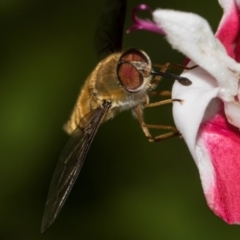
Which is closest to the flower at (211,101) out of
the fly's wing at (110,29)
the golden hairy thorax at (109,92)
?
the golden hairy thorax at (109,92)

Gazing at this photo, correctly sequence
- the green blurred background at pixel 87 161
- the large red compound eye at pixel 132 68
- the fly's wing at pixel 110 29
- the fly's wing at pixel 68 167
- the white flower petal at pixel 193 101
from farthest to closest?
the green blurred background at pixel 87 161 < the fly's wing at pixel 110 29 < the large red compound eye at pixel 132 68 < the fly's wing at pixel 68 167 < the white flower petal at pixel 193 101

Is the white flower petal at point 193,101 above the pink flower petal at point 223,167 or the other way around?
above

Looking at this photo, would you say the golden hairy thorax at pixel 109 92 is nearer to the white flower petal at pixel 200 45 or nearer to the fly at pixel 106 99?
the fly at pixel 106 99

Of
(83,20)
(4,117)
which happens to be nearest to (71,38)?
(83,20)

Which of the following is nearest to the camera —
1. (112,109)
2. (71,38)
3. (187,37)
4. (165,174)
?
(187,37)

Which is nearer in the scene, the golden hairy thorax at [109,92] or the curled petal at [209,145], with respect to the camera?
the curled petal at [209,145]

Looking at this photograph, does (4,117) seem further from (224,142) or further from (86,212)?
(224,142)

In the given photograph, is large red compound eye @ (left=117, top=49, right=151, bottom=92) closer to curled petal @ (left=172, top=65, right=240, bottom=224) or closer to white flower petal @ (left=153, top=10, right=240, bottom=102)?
curled petal @ (left=172, top=65, right=240, bottom=224)
